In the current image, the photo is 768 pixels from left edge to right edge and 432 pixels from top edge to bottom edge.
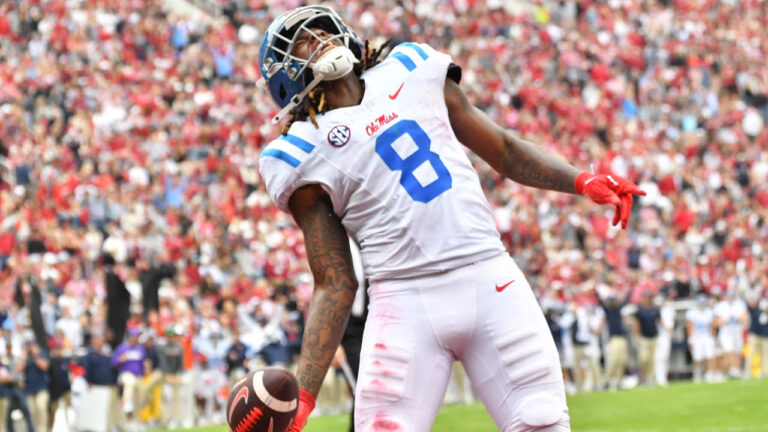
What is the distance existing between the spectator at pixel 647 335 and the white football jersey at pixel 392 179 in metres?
14.3

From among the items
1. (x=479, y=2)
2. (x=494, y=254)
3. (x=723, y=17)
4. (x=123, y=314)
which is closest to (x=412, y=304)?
(x=494, y=254)

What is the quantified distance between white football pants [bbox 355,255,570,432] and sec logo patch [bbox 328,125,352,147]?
1.51ft

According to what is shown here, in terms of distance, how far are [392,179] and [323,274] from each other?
0.37m

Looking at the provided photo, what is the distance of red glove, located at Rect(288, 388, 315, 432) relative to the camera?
3.66 metres

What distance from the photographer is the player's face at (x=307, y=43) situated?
395cm

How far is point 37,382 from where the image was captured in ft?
41.5

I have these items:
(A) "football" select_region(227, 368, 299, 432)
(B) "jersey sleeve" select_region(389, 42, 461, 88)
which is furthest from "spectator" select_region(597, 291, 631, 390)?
(A) "football" select_region(227, 368, 299, 432)

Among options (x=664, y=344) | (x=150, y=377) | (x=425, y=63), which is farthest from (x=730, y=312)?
(x=425, y=63)

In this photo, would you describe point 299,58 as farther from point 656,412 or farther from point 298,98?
point 656,412

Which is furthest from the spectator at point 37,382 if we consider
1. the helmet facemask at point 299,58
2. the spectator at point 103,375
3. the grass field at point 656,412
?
the helmet facemask at point 299,58

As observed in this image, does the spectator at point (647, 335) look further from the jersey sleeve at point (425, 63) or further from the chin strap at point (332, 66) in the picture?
the chin strap at point (332, 66)

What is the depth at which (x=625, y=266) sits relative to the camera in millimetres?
19219

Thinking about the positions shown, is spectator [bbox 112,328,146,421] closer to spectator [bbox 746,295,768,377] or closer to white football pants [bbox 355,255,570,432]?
spectator [bbox 746,295,768,377]

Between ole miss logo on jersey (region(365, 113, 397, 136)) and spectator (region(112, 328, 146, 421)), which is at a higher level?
ole miss logo on jersey (region(365, 113, 397, 136))
